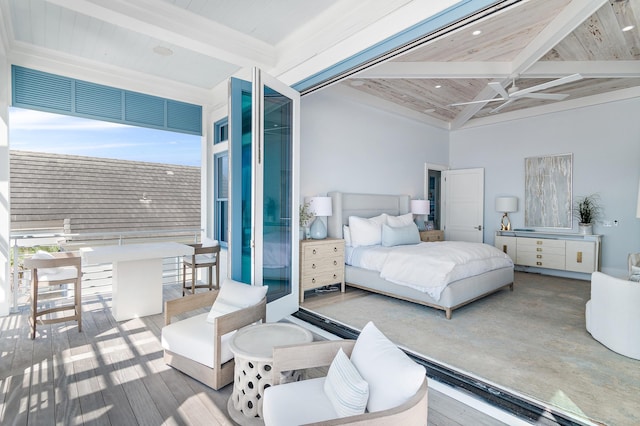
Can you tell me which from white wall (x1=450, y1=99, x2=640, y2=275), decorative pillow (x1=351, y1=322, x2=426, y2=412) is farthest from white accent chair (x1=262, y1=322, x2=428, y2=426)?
white wall (x1=450, y1=99, x2=640, y2=275)

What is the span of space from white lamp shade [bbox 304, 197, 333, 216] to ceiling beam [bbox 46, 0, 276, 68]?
1846 millimetres

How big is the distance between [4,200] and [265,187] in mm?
3014

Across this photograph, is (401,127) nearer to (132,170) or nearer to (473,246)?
(473,246)

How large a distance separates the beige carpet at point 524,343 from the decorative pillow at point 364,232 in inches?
29.6

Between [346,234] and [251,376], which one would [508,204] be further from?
[251,376]

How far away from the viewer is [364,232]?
495 centimetres

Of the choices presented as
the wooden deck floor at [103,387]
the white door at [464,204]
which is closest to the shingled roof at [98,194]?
the wooden deck floor at [103,387]

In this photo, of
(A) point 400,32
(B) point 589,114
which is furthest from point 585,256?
(A) point 400,32

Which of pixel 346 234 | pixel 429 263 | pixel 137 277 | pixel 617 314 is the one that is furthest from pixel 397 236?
pixel 137 277

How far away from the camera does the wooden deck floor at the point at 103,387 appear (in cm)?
197

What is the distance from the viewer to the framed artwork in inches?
235

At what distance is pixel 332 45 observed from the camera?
318 cm

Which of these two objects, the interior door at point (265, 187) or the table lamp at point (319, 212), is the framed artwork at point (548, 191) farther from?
the interior door at point (265, 187)

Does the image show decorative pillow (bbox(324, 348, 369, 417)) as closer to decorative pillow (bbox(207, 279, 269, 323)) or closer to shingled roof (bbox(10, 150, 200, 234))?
decorative pillow (bbox(207, 279, 269, 323))
